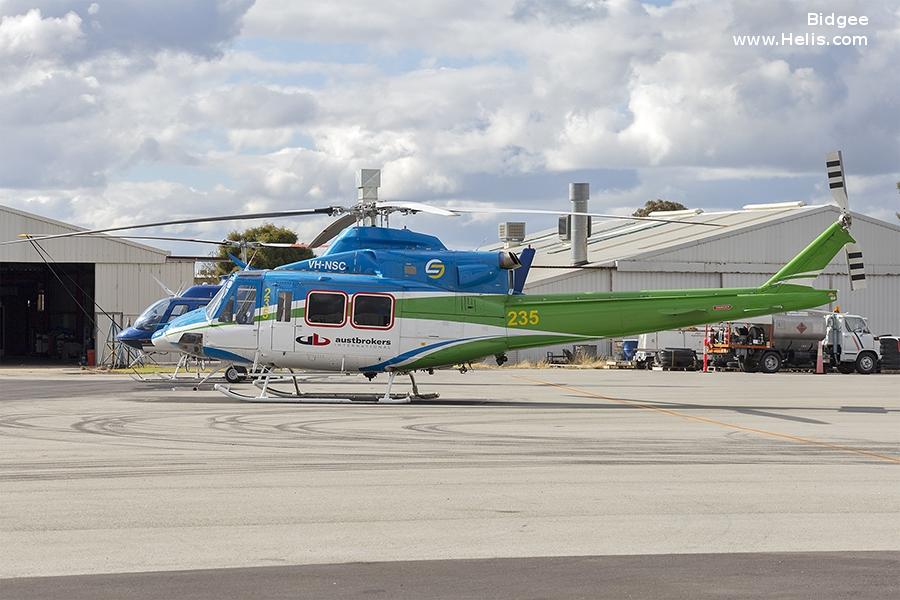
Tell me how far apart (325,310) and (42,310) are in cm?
4477

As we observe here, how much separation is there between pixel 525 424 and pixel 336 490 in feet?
23.4

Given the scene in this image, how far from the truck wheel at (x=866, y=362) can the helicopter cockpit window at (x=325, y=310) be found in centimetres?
2564

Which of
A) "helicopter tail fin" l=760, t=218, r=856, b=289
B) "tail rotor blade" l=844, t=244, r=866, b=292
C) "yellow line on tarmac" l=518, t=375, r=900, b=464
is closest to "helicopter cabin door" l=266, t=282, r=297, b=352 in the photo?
"yellow line on tarmac" l=518, t=375, r=900, b=464

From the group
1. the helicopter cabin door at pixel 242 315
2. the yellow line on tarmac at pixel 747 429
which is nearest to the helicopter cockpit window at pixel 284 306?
the helicopter cabin door at pixel 242 315

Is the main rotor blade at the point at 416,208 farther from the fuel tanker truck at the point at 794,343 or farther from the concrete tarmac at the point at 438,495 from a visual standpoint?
the fuel tanker truck at the point at 794,343

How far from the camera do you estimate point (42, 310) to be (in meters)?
61.1

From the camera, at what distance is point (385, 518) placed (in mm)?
9078

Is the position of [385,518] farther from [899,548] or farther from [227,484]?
[899,548]

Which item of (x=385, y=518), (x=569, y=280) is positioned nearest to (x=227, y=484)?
(x=385, y=518)

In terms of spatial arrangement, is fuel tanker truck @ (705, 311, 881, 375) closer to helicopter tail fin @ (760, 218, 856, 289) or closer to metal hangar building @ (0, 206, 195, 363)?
helicopter tail fin @ (760, 218, 856, 289)

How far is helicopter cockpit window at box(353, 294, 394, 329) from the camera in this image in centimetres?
2139

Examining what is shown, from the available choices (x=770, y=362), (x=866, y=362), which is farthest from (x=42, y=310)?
(x=866, y=362)

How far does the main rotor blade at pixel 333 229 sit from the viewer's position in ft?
69.8

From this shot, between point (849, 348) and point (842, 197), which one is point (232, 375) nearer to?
point (842, 197)
